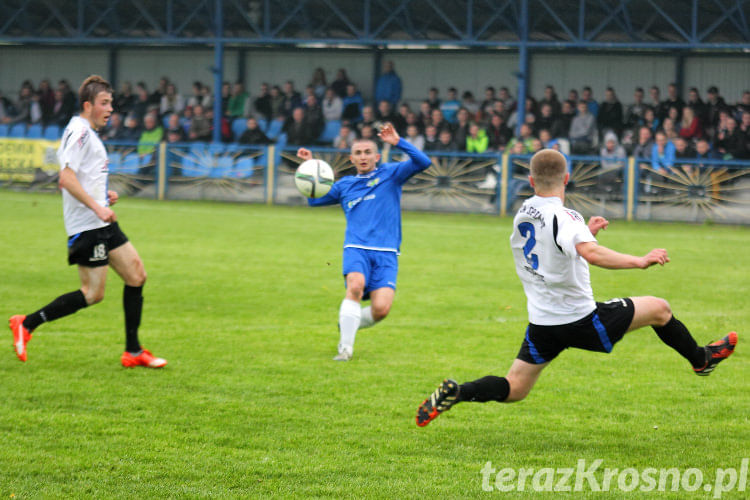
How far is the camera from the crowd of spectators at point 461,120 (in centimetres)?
1972

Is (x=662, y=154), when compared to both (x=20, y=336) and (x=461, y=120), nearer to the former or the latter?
(x=461, y=120)

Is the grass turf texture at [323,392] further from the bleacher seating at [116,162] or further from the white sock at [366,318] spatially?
the bleacher seating at [116,162]

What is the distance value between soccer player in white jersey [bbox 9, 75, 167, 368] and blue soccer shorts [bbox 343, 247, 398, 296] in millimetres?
1563

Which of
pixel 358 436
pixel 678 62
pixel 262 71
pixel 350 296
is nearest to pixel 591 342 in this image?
pixel 358 436

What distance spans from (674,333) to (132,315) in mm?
3797

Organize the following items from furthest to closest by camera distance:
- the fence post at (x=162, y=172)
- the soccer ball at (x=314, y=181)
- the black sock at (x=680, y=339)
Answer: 1. the fence post at (x=162, y=172)
2. the soccer ball at (x=314, y=181)
3. the black sock at (x=680, y=339)

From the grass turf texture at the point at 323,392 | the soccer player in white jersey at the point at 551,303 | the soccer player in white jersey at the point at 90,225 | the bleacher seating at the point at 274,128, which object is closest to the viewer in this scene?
the grass turf texture at the point at 323,392

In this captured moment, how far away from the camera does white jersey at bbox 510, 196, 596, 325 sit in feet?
15.8

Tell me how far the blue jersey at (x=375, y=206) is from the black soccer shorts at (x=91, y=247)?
163 centimetres

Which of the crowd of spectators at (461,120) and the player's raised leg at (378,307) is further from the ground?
the crowd of spectators at (461,120)

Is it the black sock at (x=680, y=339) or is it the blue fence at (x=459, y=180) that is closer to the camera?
the black sock at (x=680, y=339)

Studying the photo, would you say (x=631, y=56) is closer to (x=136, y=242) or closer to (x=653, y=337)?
(x=136, y=242)

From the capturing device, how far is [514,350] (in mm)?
7707

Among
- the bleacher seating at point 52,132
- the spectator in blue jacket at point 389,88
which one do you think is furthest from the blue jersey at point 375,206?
the bleacher seating at point 52,132
